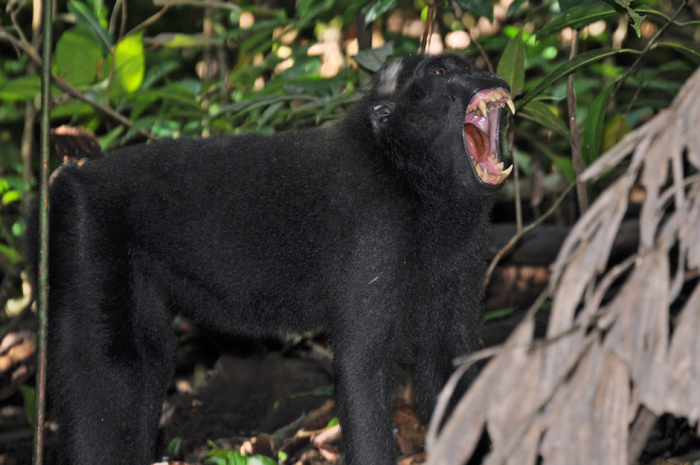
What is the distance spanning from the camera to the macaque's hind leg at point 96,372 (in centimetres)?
324

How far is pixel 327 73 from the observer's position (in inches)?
233

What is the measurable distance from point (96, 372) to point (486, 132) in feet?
7.11

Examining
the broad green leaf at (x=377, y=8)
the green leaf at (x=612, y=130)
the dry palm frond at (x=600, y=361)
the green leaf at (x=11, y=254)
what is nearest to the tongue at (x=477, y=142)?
the broad green leaf at (x=377, y=8)

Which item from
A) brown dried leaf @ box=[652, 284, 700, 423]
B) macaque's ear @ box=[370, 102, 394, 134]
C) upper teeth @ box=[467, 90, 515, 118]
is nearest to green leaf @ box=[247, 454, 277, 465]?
macaque's ear @ box=[370, 102, 394, 134]

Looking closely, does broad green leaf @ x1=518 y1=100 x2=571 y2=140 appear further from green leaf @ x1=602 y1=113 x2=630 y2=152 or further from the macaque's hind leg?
the macaque's hind leg

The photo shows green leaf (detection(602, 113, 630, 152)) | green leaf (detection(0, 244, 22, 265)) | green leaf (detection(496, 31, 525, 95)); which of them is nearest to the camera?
green leaf (detection(496, 31, 525, 95))

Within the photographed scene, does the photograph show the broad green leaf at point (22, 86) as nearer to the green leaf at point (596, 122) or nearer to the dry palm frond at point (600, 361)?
the green leaf at point (596, 122)

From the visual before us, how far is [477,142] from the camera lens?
364 cm

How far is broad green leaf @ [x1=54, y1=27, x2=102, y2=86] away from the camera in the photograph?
4309 millimetres

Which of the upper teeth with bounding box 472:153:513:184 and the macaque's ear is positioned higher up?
the macaque's ear

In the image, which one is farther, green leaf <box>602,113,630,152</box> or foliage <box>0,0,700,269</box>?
green leaf <box>602,113,630,152</box>

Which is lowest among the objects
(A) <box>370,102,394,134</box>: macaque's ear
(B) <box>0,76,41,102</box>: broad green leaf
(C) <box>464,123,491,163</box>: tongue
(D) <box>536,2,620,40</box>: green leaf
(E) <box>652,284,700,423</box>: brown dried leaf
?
(E) <box>652,284,700,423</box>: brown dried leaf

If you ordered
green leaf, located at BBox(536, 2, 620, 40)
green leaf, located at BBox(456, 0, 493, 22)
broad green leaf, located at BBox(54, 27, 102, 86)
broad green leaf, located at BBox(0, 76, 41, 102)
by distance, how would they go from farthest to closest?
broad green leaf, located at BBox(54, 27, 102, 86)
broad green leaf, located at BBox(0, 76, 41, 102)
green leaf, located at BBox(456, 0, 493, 22)
green leaf, located at BBox(536, 2, 620, 40)

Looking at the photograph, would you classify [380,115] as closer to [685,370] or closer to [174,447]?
[685,370]
